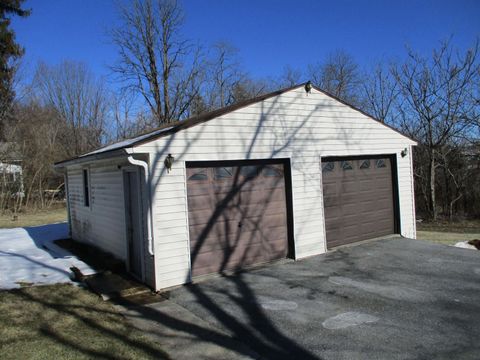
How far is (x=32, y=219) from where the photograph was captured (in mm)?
18906

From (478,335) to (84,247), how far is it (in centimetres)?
912

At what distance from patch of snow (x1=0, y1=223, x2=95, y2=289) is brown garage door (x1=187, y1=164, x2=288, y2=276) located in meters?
2.52

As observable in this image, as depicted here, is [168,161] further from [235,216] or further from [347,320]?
[347,320]

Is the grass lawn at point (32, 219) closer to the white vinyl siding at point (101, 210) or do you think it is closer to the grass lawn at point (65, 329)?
the white vinyl siding at point (101, 210)

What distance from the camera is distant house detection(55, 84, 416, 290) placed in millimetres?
6871

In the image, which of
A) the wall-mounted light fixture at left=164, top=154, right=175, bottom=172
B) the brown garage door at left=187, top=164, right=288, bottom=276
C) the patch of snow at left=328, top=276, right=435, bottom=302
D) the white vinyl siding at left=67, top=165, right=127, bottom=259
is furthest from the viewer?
the white vinyl siding at left=67, top=165, right=127, bottom=259

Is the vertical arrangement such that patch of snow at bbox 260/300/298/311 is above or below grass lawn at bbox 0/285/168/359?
below

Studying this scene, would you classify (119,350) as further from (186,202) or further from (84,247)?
(84,247)

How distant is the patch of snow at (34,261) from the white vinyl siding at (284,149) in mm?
2304

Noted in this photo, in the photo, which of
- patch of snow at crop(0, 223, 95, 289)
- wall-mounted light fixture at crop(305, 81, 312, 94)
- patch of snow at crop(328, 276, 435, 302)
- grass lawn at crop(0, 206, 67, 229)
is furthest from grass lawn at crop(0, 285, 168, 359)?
grass lawn at crop(0, 206, 67, 229)

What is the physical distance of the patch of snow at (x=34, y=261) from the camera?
24.7 ft

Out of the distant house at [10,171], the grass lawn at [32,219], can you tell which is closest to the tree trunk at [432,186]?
the grass lawn at [32,219]

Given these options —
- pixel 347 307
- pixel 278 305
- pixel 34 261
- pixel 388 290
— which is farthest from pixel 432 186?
pixel 34 261

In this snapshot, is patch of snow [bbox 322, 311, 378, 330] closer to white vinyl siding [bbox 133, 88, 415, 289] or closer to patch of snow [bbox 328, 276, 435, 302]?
patch of snow [bbox 328, 276, 435, 302]
